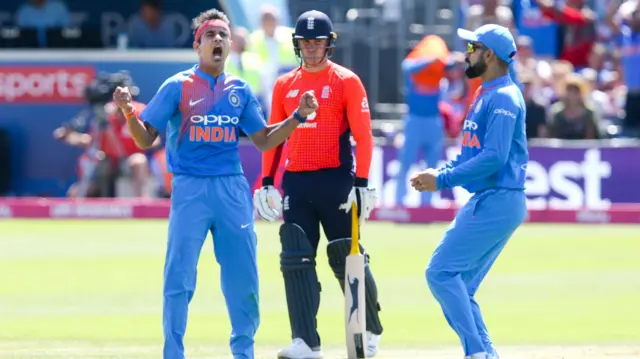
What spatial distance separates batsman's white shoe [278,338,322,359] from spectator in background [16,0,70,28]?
1457 cm

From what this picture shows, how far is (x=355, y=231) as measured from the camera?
8.85 metres

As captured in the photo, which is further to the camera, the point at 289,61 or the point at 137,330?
the point at 289,61

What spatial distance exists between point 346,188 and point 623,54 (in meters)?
12.3

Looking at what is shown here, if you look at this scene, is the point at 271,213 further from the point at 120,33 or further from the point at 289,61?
the point at 120,33

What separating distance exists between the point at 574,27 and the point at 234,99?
48.9 feet

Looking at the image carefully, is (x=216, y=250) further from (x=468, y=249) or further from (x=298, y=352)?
(x=468, y=249)

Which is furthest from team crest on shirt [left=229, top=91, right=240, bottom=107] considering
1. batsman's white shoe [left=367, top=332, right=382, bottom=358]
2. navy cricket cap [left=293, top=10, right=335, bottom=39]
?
batsman's white shoe [left=367, top=332, right=382, bottom=358]

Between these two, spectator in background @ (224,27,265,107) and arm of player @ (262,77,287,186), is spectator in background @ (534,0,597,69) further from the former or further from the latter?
arm of player @ (262,77,287,186)

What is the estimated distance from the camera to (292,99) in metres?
8.98

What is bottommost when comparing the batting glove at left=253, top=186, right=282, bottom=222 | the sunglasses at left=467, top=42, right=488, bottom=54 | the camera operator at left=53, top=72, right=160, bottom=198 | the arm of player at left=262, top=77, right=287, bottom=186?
the camera operator at left=53, top=72, right=160, bottom=198

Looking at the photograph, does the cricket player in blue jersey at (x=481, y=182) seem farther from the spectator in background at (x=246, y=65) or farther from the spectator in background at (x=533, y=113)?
the spectator in background at (x=246, y=65)

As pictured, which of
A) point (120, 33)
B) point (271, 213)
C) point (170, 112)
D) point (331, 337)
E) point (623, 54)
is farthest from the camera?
point (120, 33)

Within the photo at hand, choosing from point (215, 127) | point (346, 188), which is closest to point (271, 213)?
point (346, 188)

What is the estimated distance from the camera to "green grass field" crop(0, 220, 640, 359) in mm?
9547
